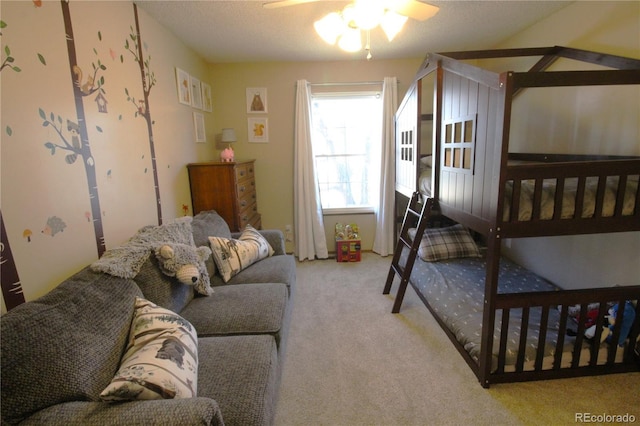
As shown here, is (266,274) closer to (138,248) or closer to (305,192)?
(138,248)

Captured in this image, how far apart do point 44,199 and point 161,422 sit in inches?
44.7

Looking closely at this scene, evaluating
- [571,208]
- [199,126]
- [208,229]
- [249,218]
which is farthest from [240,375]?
[199,126]

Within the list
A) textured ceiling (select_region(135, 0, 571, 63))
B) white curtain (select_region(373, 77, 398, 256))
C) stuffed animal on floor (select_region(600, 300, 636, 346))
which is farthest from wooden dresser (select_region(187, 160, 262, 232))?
stuffed animal on floor (select_region(600, 300, 636, 346))

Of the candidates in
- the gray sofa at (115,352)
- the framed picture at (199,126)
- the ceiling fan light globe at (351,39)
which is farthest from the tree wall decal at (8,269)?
the framed picture at (199,126)

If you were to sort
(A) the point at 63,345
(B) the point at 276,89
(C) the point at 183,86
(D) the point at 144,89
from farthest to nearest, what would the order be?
(B) the point at 276,89, (C) the point at 183,86, (D) the point at 144,89, (A) the point at 63,345

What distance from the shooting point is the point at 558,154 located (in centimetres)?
266

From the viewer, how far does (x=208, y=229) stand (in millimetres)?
2590

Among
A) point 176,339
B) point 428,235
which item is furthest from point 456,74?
point 176,339

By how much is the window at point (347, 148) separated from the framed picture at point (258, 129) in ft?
1.87

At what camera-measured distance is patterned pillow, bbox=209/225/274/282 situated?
2.43 meters

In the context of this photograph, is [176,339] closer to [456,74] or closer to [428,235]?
[456,74]

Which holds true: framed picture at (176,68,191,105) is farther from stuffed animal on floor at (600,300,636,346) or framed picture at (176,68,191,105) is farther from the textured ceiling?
stuffed animal on floor at (600,300,636,346)

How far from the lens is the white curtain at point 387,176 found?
3756 millimetres

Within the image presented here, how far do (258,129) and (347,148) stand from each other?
3.67 feet
